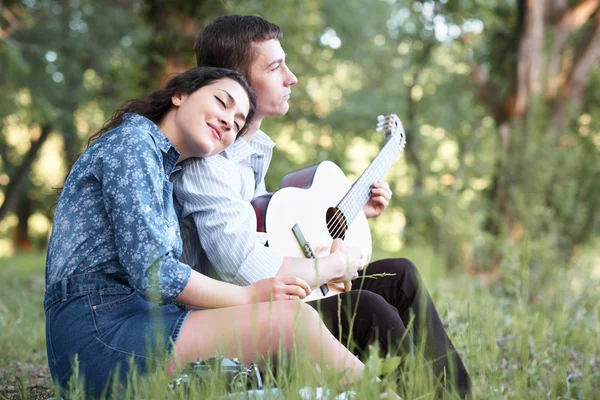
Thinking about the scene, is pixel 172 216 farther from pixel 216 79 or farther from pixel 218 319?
pixel 216 79

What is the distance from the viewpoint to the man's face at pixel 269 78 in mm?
3061

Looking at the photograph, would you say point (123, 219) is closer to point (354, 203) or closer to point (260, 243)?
point (260, 243)

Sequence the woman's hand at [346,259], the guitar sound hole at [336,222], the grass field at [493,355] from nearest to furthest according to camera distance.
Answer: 1. the grass field at [493,355]
2. the woman's hand at [346,259]
3. the guitar sound hole at [336,222]

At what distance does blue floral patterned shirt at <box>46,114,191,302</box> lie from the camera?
2.12 meters

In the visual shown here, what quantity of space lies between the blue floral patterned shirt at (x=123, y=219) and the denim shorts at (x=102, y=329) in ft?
0.16

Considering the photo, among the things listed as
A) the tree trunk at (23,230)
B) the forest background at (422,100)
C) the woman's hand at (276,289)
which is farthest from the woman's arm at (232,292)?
the tree trunk at (23,230)

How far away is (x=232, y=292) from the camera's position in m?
2.29

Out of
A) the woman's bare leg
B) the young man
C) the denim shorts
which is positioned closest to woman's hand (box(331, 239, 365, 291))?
the young man

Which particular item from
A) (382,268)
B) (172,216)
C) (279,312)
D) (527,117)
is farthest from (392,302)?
(527,117)

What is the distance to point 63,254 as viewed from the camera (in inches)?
88.1

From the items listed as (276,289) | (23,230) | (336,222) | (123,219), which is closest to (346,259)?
(336,222)

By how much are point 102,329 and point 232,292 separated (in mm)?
410

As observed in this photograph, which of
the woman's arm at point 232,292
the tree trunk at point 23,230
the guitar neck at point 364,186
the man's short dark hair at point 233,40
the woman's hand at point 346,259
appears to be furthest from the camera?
the tree trunk at point 23,230

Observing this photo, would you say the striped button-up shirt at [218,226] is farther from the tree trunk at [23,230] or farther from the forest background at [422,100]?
the tree trunk at [23,230]
